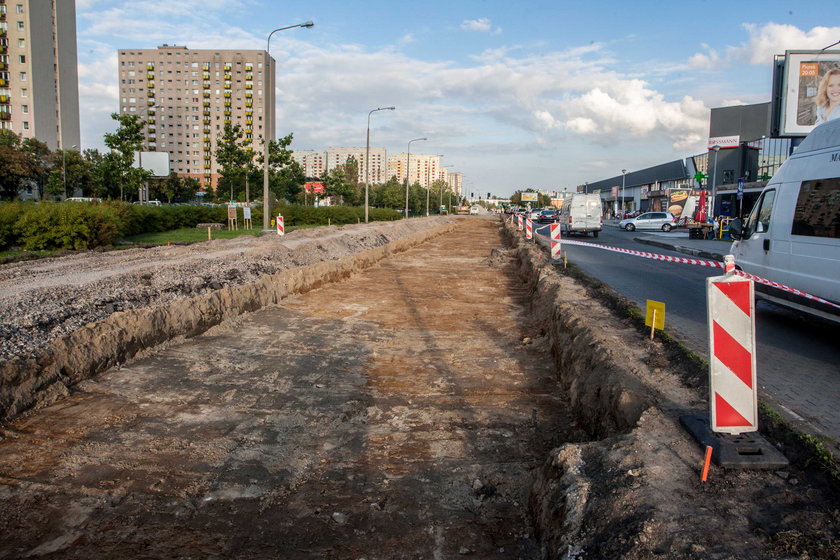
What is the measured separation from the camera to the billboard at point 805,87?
25172 mm

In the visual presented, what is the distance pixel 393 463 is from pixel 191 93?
155 m

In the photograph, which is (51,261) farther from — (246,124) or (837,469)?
(246,124)

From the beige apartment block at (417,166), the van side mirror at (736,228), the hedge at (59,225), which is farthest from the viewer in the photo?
the beige apartment block at (417,166)

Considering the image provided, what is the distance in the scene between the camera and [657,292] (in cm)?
1218

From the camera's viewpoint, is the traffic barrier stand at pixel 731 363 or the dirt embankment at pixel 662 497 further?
the traffic barrier stand at pixel 731 363

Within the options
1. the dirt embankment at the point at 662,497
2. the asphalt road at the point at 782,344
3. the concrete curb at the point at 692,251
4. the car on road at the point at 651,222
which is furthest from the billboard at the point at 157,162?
the dirt embankment at the point at 662,497

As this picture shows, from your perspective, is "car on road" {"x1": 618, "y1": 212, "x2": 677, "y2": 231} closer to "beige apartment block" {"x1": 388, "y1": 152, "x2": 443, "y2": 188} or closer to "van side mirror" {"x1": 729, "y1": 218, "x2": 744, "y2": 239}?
"van side mirror" {"x1": 729, "y1": 218, "x2": 744, "y2": 239}

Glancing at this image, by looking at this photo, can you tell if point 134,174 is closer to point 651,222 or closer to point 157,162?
point 157,162

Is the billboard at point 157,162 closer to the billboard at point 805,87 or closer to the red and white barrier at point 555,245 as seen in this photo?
the red and white barrier at point 555,245

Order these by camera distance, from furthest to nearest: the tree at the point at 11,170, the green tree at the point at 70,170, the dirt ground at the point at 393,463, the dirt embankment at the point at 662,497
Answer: the green tree at the point at 70,170, the tree at the point at 11,170, the dirt ground at the point at 393,463, the dirt embankment at the point at 662,497

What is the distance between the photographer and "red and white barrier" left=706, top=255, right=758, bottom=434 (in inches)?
146

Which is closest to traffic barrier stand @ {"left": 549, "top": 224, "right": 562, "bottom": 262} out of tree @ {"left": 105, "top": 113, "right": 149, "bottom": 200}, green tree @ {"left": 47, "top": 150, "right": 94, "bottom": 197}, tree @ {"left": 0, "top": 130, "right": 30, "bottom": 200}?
tree @ {"left": 105, "top": 113, "right": 149, "bottom": 200}

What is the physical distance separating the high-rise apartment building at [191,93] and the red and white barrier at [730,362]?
146 metres

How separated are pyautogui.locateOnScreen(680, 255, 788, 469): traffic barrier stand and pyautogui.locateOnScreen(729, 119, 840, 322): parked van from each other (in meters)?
4.19
